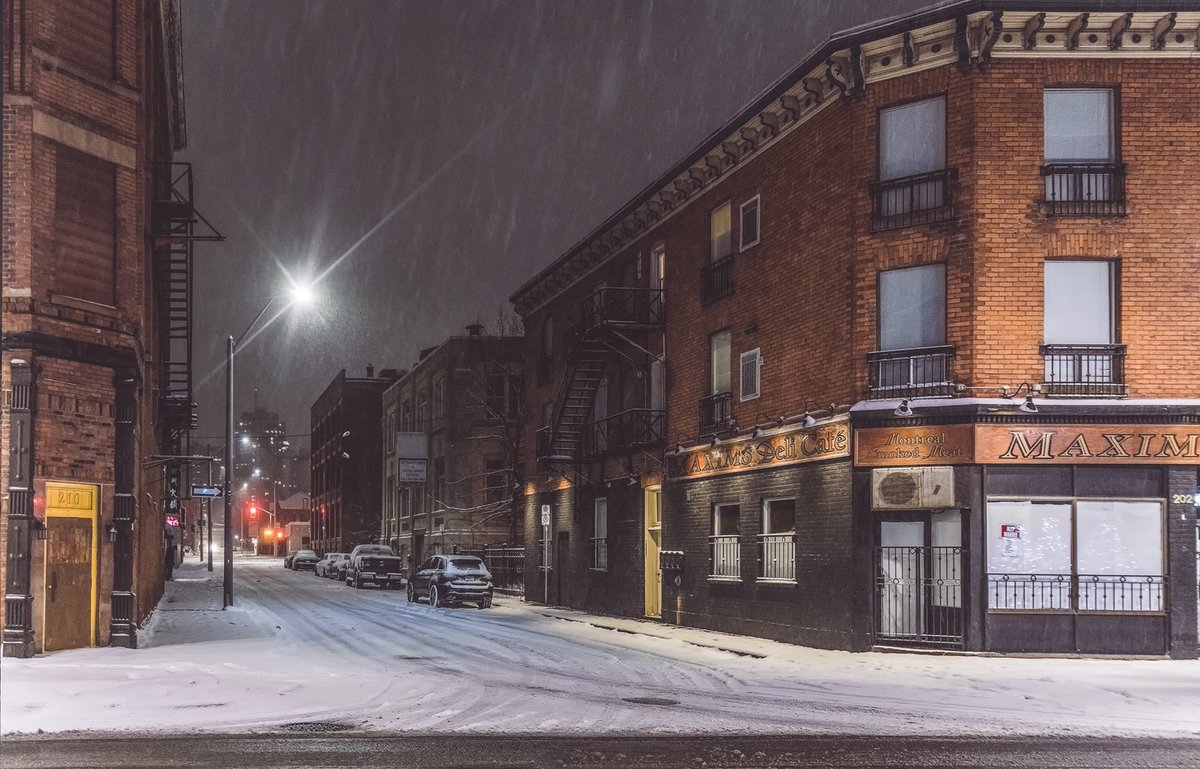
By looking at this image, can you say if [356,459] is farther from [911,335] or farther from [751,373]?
[911,335]

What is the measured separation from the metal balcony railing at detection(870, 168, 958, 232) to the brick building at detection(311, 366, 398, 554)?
218ft

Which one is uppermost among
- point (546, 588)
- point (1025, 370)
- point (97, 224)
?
point (97, 224)

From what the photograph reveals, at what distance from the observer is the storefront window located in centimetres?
2014

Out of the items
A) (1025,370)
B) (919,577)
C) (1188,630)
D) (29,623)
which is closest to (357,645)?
(29,623)

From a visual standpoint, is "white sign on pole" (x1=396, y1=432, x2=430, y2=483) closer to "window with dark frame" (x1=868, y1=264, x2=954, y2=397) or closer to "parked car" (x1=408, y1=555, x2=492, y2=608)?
"parked car" (x1=408, y1=555, x2=492, y2=608)

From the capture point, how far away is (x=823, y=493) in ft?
74.3

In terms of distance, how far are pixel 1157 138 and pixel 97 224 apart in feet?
60.6

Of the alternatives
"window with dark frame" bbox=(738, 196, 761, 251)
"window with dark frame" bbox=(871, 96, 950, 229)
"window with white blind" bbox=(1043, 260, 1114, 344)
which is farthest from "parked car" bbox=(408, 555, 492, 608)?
"window with white blind" bbox=(1043, 260, 1114, 344)

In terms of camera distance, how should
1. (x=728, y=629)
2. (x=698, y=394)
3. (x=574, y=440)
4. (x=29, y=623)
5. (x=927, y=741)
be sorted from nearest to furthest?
(x=927, y=741)
(x=29, y=623)
(x=728, y=629)
(x=698, y=394)
(x=574, y=440)

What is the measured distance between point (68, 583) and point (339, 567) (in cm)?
4419

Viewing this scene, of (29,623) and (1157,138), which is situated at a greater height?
(1157,138)

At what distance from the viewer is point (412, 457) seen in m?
62.0

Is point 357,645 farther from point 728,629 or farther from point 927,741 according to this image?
point 927,741

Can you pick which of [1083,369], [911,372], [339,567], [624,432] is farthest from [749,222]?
[339,567]
